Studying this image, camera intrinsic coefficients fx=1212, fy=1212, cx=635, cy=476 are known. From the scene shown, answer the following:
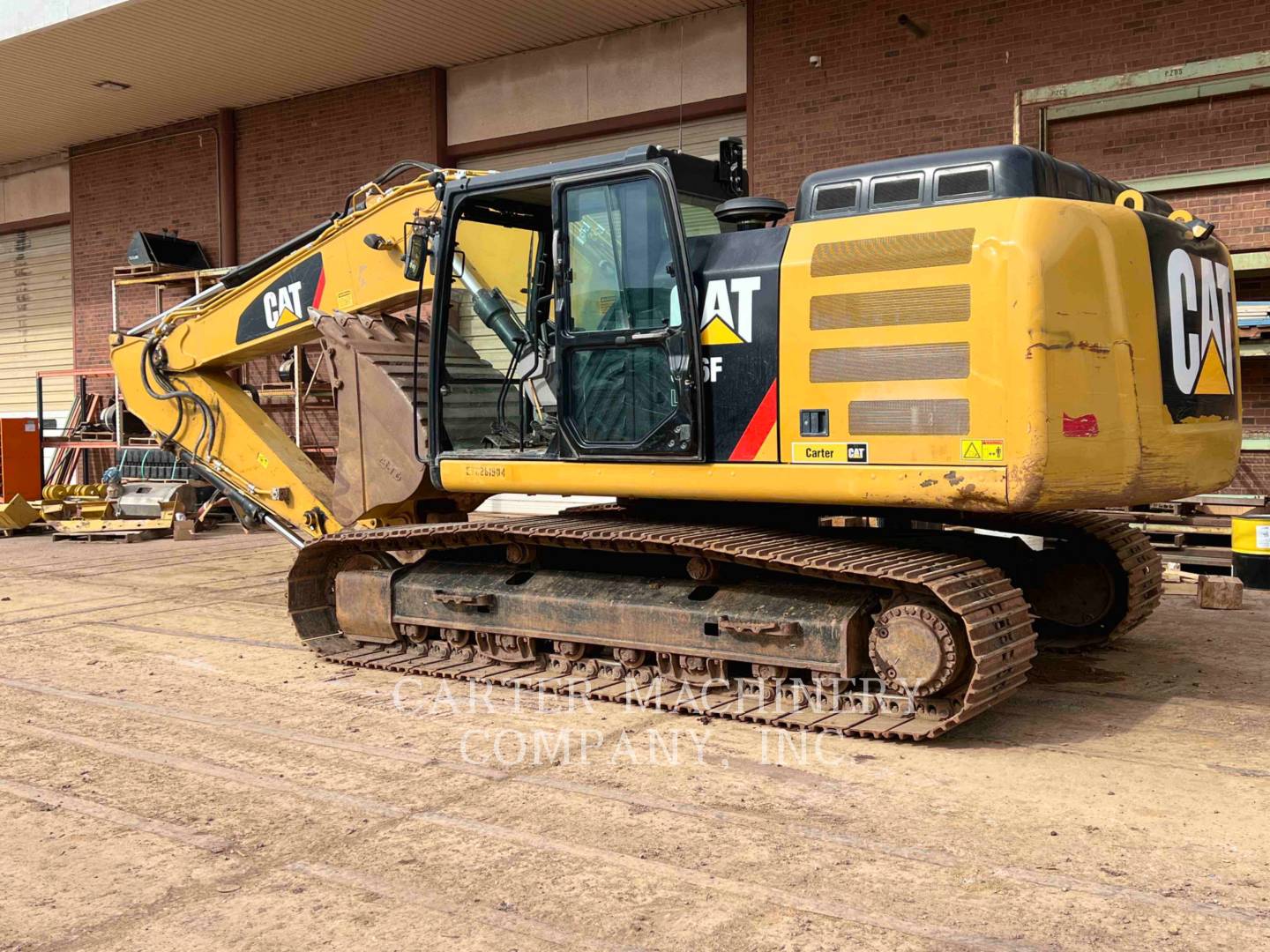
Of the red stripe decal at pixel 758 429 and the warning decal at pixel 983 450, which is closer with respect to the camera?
the warning decal at pixel 983 450

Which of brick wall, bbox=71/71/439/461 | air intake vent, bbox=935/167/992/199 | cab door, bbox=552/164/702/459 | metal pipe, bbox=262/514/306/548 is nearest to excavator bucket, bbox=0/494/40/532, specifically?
brick wall, bbox=71/71/439/461

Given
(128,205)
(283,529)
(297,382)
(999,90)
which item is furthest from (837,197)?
(128,205)

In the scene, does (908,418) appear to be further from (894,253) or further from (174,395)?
(174,395)

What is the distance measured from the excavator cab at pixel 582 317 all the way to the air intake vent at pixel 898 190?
88 cm

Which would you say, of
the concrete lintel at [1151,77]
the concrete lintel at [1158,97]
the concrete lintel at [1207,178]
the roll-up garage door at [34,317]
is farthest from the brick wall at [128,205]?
the concrete lintel at [1207,178]

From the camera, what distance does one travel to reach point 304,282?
776 centimetres

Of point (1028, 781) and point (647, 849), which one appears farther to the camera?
point (1028, 781)

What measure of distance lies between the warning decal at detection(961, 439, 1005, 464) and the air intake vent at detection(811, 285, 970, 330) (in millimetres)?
490

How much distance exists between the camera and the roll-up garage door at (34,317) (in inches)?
837

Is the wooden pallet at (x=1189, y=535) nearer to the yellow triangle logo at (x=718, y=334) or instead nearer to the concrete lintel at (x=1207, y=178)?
the concrete lintel at (x=1207, y=178)

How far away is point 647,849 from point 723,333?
2448mm

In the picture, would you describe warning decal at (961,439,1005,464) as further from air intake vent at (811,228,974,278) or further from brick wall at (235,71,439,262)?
brick wall at (235,71,439,262)

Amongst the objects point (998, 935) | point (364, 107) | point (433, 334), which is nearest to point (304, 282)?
point (433, 334)

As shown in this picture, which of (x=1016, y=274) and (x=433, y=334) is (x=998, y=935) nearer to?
(x=1016, y=274)
